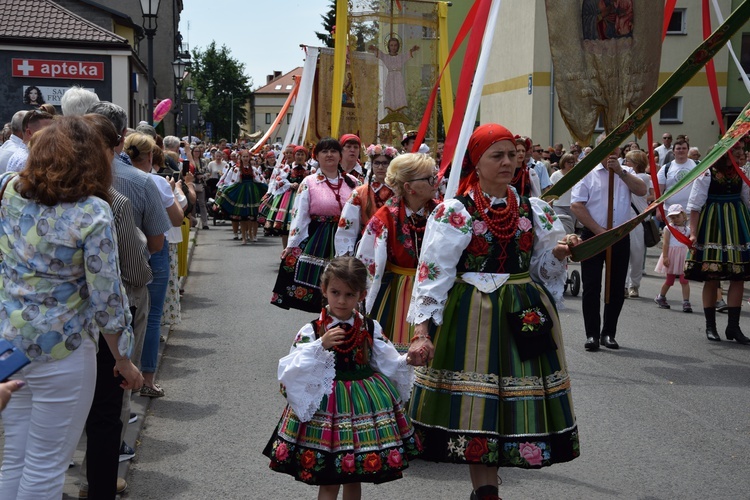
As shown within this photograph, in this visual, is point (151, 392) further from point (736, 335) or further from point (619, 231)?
point (736, 335)

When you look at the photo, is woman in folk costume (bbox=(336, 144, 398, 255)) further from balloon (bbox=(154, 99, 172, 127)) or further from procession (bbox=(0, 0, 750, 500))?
balloon (bbox=(154, 99, 172, 127))

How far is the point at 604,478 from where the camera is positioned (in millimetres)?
5352

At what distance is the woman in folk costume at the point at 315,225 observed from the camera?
8055mm

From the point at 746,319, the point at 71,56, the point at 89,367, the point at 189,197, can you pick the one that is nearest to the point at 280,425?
the point at 89,367

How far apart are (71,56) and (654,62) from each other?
91.9 ft

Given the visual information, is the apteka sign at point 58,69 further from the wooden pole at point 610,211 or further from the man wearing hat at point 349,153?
the wooden pole at point 610,211

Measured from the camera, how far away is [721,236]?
30.9 feet

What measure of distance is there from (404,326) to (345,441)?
1557 millimetres

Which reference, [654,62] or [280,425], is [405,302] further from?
[654,62]

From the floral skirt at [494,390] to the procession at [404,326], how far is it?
1cm

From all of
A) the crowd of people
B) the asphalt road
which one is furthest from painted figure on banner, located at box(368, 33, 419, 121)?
the crowd of people

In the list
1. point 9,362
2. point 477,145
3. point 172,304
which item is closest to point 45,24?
point 172,304

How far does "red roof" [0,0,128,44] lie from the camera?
31.4 m

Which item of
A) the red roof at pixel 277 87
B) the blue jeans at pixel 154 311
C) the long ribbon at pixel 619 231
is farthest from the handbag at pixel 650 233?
the red roof at pixel 277 87
